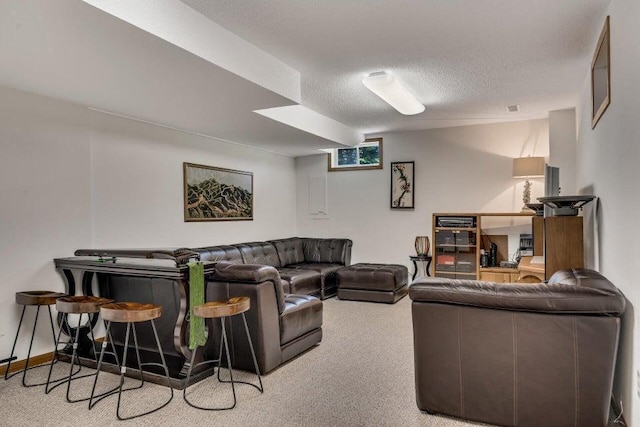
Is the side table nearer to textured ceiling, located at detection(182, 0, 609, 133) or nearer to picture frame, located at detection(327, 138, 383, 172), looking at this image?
picture frame, located at detection(327, 138, 383, 172)

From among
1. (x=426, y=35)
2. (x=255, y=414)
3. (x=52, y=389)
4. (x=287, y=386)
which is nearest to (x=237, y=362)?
(x=287, y=386)

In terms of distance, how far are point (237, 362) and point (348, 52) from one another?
2.68m

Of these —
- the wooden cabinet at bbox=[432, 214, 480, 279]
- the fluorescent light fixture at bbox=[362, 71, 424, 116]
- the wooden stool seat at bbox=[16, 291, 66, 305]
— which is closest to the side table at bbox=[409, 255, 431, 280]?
the wooden cabinet at bbox=[432, 214, 480, 279]

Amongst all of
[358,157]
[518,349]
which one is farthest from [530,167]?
[518,349]

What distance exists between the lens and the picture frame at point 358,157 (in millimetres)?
7283

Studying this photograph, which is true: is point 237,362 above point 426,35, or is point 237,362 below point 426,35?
below

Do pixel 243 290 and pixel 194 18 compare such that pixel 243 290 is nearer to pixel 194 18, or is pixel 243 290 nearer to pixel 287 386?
A: pixel 287 386

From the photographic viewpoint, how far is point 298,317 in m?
3.70

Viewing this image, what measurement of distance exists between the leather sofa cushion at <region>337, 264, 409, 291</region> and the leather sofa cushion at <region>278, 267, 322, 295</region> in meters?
0.40

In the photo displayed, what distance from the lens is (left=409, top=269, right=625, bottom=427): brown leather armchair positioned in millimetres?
2223

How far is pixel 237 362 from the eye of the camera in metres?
3.38

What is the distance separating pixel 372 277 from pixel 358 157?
2.36 metres

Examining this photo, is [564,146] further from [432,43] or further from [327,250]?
[327,250]

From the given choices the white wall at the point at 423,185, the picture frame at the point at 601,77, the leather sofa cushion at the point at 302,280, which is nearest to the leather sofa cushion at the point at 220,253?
the leather sofa cushion at the point at 302,280
